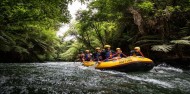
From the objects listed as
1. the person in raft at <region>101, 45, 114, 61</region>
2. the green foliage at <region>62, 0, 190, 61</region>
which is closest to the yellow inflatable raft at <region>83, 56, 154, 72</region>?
the person in raft at <region>101, 45, 114, 61</region>

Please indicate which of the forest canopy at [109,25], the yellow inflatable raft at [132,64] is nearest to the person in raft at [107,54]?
the yellow inflatable raft at [132,64]

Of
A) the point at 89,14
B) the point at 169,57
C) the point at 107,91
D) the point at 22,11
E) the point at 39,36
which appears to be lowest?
the point at 107,91

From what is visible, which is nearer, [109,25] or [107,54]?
[107,54]

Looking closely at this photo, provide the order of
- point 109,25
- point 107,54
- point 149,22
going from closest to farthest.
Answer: point 107,54 < point 149,22 < point 109,25

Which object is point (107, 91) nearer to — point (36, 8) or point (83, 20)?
point (36, 8)

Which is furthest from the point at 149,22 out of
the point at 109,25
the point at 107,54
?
the point at 109,25

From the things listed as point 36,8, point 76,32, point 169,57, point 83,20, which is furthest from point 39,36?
point 36,8

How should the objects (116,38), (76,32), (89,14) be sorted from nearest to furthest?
(116,38) < (89,14) < (76,32)

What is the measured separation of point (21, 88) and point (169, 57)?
1151 centimetres

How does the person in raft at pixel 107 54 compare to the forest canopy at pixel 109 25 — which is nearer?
the forest canopy at pixel 109 25

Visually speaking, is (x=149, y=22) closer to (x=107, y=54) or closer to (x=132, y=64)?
(x=107, y=54)

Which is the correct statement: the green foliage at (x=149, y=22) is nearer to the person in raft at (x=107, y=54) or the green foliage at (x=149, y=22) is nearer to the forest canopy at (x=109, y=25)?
the forest canopy at (x=109, y=25)

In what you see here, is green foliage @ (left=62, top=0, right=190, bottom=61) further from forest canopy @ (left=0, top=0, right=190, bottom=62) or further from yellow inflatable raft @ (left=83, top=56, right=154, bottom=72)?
yellow inflatable raft @ (left=83, top=56, right=154, bottom=72)

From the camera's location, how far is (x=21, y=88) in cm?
566
